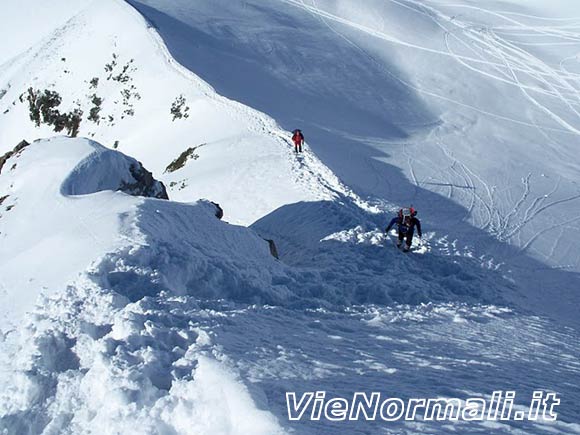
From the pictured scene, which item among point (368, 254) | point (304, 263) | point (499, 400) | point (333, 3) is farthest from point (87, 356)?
point (333, 3)

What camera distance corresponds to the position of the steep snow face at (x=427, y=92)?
83.7 ft

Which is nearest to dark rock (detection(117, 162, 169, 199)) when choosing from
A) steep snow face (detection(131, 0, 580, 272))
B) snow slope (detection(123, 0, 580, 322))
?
snow slope (detection(123, 0, 580, 322))

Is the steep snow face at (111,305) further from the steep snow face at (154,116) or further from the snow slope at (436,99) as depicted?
the steep snow face at (154,116)

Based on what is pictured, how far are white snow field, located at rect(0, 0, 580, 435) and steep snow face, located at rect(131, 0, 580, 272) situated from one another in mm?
208

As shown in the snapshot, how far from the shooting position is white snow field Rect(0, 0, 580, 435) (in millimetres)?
7559

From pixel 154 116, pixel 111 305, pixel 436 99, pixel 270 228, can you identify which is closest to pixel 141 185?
pixel 270 228

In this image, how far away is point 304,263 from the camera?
16.2 meters

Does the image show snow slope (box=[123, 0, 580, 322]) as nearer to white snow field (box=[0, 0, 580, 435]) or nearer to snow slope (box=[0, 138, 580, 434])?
white snow field (box=[0, 0, 580, 435])

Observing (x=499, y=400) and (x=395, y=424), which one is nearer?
(x=395, y=424)

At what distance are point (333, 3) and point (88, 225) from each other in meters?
48.8

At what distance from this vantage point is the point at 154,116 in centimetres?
3406

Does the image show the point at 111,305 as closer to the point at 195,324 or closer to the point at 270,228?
the point at 195,324

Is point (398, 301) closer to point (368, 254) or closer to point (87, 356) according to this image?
point (368, 254)

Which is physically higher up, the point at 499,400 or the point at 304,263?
the point at 499,400
